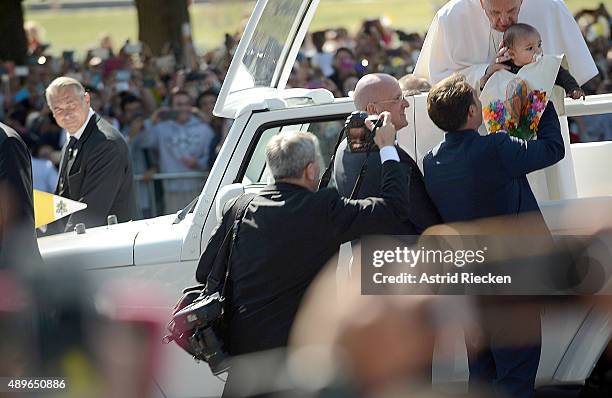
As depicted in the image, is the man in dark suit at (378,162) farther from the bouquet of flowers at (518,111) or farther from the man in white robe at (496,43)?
the man in white robe at (496,43)

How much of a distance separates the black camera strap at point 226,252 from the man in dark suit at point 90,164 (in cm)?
253

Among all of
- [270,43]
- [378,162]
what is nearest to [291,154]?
[378,162]

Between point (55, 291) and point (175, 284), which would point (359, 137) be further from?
point (55, 291)

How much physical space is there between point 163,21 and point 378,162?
1448cm

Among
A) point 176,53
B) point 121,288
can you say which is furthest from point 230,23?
point 121,288

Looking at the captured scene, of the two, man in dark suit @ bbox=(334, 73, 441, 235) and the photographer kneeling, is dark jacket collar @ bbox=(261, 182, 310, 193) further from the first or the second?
man in dark suit @ bbox=(334, 73, 441, 235)

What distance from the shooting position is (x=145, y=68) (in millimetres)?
16500

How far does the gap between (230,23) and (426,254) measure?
55185 mm

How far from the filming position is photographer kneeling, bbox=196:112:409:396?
4613mm

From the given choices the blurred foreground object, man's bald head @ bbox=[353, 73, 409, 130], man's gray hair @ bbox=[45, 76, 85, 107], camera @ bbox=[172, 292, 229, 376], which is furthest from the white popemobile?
man's gray hair @ bbox=[45, 76, 85, 107]

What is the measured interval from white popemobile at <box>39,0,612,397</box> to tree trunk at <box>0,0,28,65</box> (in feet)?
41.2

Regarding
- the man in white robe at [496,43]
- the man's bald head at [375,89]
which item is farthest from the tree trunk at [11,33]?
the man's bald head at [375,89]

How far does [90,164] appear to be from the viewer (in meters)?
7.28

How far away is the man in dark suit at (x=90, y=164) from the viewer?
7242 mm
